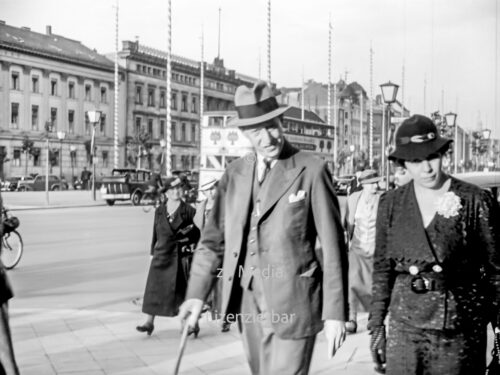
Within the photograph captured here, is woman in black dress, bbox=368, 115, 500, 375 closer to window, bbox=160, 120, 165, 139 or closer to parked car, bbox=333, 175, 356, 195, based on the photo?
parked car, bbox=333, 175, 356, 195

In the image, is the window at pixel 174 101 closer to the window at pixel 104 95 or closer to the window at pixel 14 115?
the window at pixel 104 95

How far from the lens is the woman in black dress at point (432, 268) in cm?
333

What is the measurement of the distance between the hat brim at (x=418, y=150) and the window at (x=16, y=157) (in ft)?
185

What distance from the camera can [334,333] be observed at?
A: 3.36 m

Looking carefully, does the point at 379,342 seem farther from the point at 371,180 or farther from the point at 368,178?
the point at 368,178

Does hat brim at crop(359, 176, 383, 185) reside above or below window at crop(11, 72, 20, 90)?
below

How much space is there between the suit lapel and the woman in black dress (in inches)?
18.7

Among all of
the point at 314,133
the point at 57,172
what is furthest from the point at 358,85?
the point at 314,133

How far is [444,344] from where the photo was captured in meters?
3.31

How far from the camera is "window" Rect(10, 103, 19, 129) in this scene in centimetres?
5706

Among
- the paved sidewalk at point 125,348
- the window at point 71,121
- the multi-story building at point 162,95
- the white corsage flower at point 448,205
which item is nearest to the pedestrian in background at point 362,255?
the paved sidewalk at point 125,348

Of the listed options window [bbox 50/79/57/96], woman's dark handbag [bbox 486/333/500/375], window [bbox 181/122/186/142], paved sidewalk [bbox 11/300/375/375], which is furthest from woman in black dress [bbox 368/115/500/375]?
window [bbox 181/122/186/142]

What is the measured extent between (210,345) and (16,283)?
4872 millimetres

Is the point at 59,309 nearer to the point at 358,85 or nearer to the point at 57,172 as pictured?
the point at 57,172
